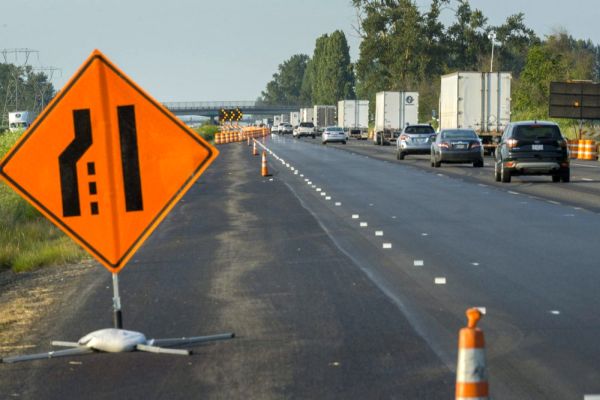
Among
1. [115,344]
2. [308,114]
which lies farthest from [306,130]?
[115,344]

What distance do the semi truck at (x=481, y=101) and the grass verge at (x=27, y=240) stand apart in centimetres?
3132

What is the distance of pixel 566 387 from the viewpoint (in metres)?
7.25

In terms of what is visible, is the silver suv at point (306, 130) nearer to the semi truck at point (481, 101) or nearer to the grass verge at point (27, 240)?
the semi truck at point (481, 101)

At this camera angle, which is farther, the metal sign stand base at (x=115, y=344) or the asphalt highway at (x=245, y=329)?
the metal sign stand base at (x=115, y=344)

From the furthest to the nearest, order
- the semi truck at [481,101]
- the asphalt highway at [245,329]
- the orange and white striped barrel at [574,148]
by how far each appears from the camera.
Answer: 1. the orange and white striped barrel at [574,148]
2. the semi truck at [481,101]
3. the asphalt highway at [245,329]

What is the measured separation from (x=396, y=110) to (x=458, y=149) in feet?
124

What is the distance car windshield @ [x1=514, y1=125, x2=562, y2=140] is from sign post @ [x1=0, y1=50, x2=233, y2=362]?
2362cm

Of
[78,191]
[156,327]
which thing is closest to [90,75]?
[78,191]

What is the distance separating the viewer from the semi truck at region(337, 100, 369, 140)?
10894 cm

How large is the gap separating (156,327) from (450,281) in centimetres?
380

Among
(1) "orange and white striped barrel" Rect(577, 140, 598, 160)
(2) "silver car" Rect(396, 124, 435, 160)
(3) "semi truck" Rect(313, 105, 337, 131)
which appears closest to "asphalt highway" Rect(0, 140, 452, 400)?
(2) "silver car" Rect(396, 124, 435, 160)

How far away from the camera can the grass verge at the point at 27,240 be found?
15.3 meters

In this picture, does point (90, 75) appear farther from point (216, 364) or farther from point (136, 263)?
point (136, 263)

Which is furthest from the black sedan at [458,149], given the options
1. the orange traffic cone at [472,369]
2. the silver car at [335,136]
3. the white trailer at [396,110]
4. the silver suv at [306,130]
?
the silver suv at [306,130]
